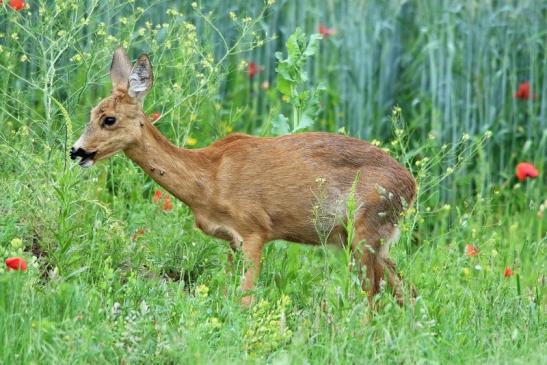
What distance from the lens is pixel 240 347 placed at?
225 inches

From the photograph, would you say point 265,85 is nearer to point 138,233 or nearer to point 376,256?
point 138,233

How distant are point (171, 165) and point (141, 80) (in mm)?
523

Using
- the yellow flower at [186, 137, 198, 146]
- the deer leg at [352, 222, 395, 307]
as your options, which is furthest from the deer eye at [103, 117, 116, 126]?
the yellow flower at [186, 137, 198, 146]

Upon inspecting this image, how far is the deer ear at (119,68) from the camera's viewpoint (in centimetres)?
709

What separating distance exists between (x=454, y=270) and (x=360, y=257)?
577mm

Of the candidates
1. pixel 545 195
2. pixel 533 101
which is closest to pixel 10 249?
pixel 545 195

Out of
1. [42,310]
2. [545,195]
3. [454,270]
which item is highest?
[42,310]

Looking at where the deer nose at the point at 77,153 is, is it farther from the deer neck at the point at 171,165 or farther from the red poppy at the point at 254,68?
the red poppy at the point at 254,68

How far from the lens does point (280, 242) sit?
311 inches

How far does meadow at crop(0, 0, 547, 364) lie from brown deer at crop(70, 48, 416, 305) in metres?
0.19

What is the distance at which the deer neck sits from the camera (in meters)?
7.01

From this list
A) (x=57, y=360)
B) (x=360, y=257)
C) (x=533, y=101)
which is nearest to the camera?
(x=57, y=360)

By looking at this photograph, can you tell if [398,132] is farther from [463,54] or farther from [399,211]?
[463,54]

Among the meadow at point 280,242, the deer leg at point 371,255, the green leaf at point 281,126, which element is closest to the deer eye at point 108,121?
the meadow at point 280,242
